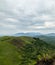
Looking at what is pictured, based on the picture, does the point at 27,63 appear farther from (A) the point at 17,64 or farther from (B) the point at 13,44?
(B) the point at 13,44

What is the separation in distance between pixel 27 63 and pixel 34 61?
20.4 feet

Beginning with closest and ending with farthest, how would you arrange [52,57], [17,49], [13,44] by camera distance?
1. [52,57]
2. [17,49]
3. [13,44]

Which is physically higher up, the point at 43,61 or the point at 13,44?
the point at 13,44

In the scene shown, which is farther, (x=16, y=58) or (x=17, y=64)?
(x=16, y=58)

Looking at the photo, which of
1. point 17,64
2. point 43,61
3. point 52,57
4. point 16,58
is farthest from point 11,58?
point 52,57

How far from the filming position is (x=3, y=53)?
93.9m

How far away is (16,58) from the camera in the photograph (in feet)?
288

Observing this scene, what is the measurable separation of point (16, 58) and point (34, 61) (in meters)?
9.48

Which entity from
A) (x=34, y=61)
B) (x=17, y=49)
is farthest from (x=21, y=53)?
(x=34, y=61)

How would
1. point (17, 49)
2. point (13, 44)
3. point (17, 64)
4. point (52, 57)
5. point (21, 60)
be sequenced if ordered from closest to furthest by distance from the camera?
point (17, 64) → point (21, 60) → point (52, 57) → point (17, 49) → point (13, 44)

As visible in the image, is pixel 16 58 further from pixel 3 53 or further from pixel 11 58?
pixel 3 53

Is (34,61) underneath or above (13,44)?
underneath

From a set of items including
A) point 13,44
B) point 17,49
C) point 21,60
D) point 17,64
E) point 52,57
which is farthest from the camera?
point 13,44

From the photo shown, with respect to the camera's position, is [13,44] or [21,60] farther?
[13,44]
